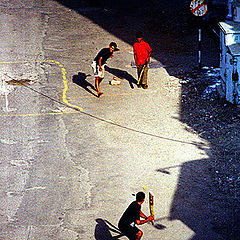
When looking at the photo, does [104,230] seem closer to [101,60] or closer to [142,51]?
[101,60]

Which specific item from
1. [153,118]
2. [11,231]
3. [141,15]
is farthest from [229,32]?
[141,15]

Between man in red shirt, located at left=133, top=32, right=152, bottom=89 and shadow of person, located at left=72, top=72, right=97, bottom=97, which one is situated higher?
man in red shirt, located at left=133, top=32, right=152, bottom=89

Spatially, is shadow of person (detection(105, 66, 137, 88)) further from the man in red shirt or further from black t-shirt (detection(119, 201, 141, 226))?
black t-shirt (detection(119, 201, 141, 226))

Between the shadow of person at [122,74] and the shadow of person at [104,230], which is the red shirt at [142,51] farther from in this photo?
the shadow of person at [104,230]

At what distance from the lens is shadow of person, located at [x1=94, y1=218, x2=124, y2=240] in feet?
26.1

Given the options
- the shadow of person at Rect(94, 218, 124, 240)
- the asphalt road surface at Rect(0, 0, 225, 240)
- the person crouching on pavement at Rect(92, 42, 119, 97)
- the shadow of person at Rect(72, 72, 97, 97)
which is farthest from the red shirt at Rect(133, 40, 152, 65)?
the shadow of person at Rect(94, 218, 124, 240)

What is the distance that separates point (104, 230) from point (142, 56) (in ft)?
22.6

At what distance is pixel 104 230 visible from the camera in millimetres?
8086

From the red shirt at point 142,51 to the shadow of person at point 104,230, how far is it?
259 inches

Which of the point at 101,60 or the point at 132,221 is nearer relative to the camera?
the point at 132,221

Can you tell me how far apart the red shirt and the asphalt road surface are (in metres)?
0.96

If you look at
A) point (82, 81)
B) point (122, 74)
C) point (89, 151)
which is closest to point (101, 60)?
point (82, 81)

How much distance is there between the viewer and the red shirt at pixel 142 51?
535 inches

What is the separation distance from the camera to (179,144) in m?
10.8
